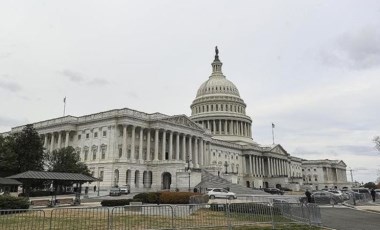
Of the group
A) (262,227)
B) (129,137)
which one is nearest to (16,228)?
(262,227)

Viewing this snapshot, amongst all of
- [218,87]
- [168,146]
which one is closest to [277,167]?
[218,87]

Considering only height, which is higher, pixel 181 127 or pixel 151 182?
pixel 181 127

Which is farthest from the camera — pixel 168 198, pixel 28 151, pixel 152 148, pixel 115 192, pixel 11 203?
pixel 152 148

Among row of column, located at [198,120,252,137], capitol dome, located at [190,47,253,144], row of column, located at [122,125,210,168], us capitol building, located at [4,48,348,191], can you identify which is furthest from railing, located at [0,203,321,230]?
row of column, located at [198,120,252,137]

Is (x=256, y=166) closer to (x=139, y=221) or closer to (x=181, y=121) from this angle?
(x=181, y=121)

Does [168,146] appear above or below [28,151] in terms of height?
above

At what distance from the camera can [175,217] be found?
64.7 ft

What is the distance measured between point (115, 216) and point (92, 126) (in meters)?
64.4

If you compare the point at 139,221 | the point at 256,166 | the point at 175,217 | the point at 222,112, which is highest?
the point at 222,112

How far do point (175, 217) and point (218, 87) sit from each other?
383 feet

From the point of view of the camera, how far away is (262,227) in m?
19.2

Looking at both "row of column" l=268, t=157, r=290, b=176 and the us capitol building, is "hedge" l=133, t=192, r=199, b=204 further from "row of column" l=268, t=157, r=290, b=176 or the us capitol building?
"row of column" l=268, t=157, r=290, b=176

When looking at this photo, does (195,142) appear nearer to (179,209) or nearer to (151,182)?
(151,182)

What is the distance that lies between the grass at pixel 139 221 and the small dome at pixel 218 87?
4481 inches
